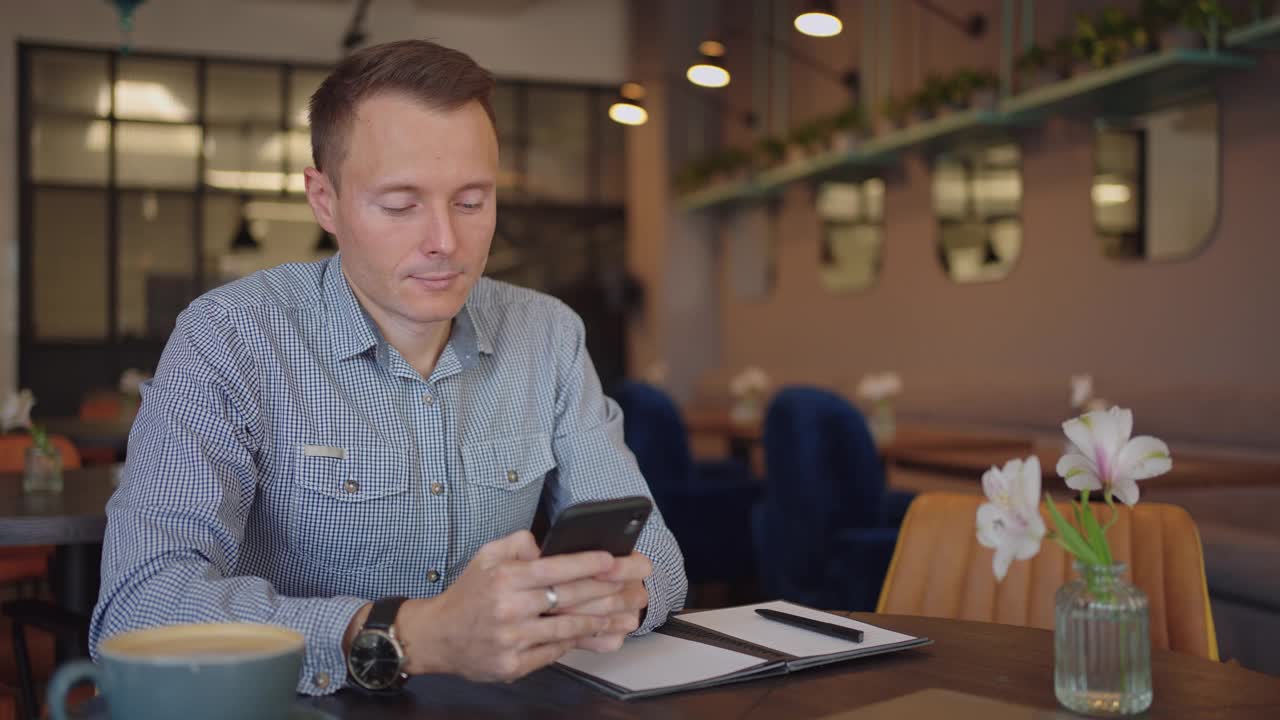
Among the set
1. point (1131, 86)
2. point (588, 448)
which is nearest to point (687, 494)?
point (1131, 86)

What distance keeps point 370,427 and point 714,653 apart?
526mm

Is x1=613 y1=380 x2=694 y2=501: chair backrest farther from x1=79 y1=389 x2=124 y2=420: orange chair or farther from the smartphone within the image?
the smartphone

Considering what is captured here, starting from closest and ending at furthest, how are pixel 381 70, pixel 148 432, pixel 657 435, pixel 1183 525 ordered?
pixel 148 432 < pixel 381 70 < pixel 1183 525 < pixel 657 435

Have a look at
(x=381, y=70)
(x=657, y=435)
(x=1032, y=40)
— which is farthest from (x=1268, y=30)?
(x=381, y=70)

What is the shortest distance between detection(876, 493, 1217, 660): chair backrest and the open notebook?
0.45 metres

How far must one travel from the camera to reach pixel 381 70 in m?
1.36

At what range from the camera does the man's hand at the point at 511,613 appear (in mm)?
961

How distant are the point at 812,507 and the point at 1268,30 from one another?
2331 mm

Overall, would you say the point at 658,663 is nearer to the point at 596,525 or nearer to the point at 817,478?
the point at 596,525

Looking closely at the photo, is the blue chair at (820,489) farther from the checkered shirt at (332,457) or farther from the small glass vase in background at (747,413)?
the small glass vase in background at (747,413)

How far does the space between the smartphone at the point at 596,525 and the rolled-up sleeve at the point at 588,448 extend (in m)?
0.42

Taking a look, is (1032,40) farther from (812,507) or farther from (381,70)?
(381,70)

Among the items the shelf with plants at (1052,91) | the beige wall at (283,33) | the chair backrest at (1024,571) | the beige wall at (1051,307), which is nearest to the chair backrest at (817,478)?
the beige wall at (1051,307)

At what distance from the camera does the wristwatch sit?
3.35 feet
